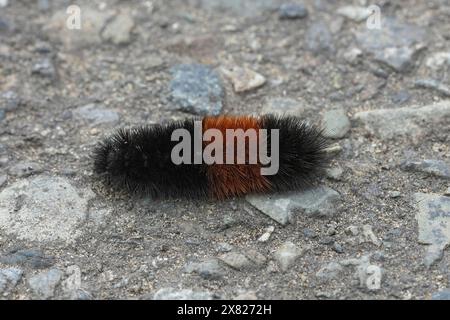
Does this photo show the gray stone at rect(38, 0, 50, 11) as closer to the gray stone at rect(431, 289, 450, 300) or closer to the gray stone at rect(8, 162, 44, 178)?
the gray stone at rect(8, 162, 44, 178)

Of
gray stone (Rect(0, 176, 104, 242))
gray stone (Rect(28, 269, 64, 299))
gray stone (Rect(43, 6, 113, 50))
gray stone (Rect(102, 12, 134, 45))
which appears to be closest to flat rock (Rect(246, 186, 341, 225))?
gray stone (Rect(0, 176, 104, 242))

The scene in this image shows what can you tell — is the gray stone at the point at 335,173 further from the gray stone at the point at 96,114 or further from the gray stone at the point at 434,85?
the gray stone at the point at 96,114

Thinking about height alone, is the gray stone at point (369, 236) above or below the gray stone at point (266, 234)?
above

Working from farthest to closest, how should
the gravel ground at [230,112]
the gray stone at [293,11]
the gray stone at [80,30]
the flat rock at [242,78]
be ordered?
the gray stone at [293,11] < the gray stone at [80,30] < the flat rock at [242,78] < the gravel ground at [230,112]

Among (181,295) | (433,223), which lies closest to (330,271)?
(433,223)

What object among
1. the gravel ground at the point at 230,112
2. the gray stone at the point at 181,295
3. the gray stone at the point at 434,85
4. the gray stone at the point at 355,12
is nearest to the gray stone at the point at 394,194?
the gravel ground at the point at 230,112
